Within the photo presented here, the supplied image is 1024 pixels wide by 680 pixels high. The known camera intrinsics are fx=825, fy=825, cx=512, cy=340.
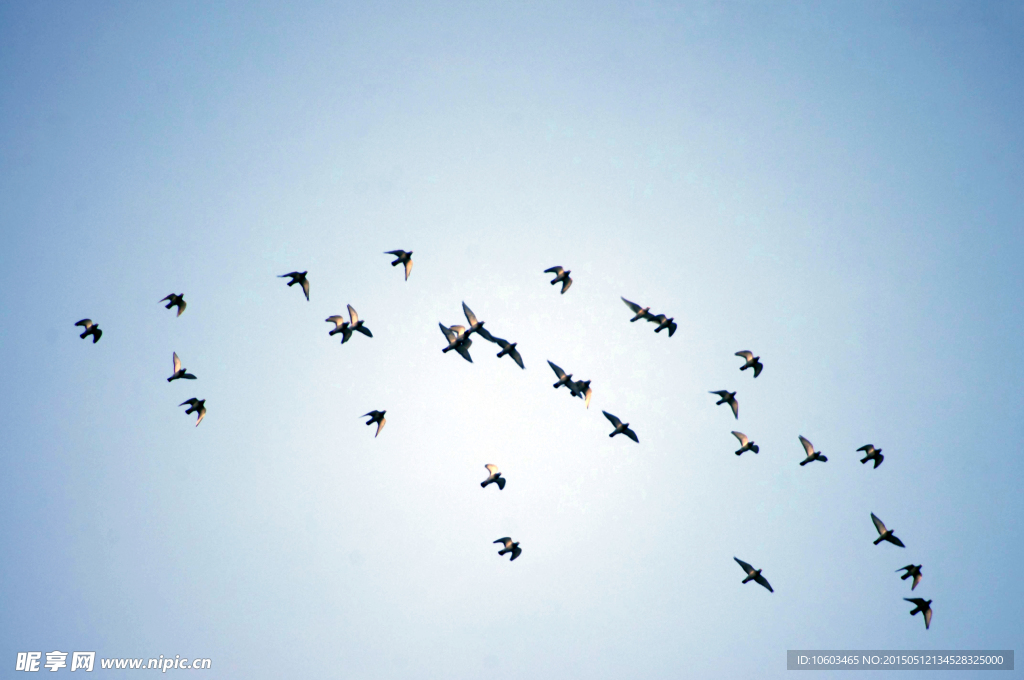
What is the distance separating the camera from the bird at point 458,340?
47.2 m

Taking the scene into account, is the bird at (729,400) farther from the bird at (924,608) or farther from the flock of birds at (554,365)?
the bird at (924,608)

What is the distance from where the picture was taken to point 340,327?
160 feet

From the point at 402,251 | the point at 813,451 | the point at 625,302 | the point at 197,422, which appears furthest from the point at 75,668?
the point at 813,451

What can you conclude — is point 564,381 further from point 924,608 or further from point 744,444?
point 924,608

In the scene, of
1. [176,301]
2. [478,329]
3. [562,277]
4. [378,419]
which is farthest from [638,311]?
[176,301]

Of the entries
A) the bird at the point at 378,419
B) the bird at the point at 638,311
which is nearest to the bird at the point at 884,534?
the bird at the point at 638,311

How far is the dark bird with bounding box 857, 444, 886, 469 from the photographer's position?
49.5 metres

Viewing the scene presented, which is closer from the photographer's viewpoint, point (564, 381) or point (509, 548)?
point (564, 381)

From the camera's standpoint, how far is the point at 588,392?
4806cm

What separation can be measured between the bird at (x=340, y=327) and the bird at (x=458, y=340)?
19.2 ft

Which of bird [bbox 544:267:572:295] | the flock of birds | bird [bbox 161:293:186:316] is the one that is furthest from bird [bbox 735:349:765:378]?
bird [bbox 161:293:186:316]

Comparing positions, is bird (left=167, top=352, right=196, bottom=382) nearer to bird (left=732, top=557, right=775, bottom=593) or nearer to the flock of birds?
the flock of birds

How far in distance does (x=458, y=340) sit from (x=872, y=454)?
25.8 metres

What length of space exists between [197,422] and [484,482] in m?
17.6
